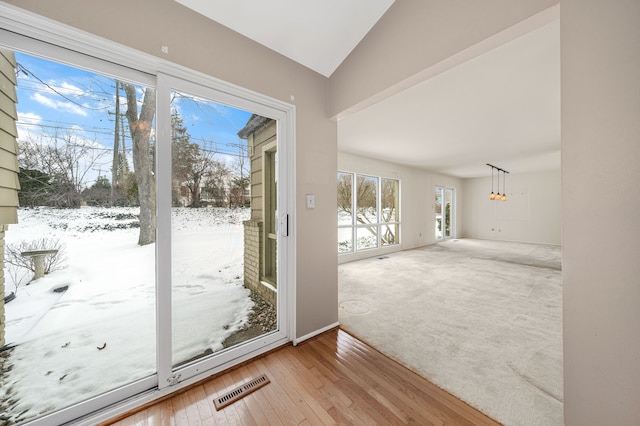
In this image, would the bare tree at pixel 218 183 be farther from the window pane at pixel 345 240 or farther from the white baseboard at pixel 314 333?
the window pane at pixel 345 240

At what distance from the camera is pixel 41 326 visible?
1252mm

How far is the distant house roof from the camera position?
1.90 metres

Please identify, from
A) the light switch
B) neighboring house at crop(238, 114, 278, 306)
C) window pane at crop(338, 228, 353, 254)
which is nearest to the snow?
neighboring house at crop(238, 114, 278, 306)

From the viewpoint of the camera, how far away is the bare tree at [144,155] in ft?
4.78

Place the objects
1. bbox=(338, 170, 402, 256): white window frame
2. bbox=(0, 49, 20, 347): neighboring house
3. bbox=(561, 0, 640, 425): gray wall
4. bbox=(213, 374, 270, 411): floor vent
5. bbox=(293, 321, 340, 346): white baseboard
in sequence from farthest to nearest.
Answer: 1. bbox=(338, 170, 402, 256): white window frame
2. bbox=(293, 321, 340, 346): white baseboard
3. bbox=(213, 374, 270, 411): floor vent
4. bbox=(0, 49, 20, 347): neighboring house
5. bbox=(561, 0, 640, 425): gray wall

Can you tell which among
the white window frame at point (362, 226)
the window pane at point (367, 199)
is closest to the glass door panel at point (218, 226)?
the white window frame at point (362, 226)

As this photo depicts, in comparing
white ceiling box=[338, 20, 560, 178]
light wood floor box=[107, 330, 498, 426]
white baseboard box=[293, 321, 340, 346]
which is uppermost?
white ceiling box=[338, 20, 560, 178]

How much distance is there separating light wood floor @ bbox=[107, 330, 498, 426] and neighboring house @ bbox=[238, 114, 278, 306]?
628mm

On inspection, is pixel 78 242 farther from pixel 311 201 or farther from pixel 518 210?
pixel 518 210

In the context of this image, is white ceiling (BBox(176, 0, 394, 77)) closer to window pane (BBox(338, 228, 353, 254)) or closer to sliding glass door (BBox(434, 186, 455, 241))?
window pane (BBox(338, 228, 353, 254))

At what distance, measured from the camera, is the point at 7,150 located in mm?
1145

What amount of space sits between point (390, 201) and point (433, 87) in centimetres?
422

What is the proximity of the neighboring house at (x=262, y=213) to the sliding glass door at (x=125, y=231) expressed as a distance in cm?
1

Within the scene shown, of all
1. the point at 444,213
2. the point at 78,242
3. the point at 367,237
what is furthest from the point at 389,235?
the point at 78,242
